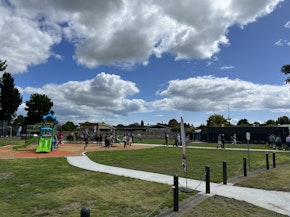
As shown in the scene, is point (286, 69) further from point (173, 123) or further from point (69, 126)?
point (173, 123)

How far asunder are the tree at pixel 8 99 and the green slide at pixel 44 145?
48.1 meters

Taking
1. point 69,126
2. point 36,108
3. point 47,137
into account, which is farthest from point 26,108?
point 47,137

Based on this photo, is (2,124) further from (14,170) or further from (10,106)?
(14,170)

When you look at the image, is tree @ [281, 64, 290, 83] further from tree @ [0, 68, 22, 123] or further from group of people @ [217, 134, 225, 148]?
tree @ [0, 68, 22, 123]

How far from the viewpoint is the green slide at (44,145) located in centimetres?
2569

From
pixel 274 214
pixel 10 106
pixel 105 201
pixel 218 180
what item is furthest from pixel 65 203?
pixel 10 106

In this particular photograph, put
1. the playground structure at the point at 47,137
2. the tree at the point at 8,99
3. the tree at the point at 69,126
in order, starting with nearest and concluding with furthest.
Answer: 1. the playground structure at the point at 47,137
2. the tree at the point at 8,99
3. the tree at the point at 69,126

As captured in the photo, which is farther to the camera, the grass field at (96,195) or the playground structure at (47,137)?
the playground structure at (47,137)

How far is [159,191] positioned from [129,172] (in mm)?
4192

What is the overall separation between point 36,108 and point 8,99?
9.04 meters

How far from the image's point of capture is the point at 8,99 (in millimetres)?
69812

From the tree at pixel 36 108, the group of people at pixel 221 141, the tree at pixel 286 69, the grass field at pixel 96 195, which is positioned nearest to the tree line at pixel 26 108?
the tree at pixel 36 108

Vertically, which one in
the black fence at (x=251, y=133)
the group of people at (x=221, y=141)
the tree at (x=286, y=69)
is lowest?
the group of people at (x=221, y=141)

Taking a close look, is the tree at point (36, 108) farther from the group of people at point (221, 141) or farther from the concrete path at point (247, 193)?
the concrete path at point (247, 193)
